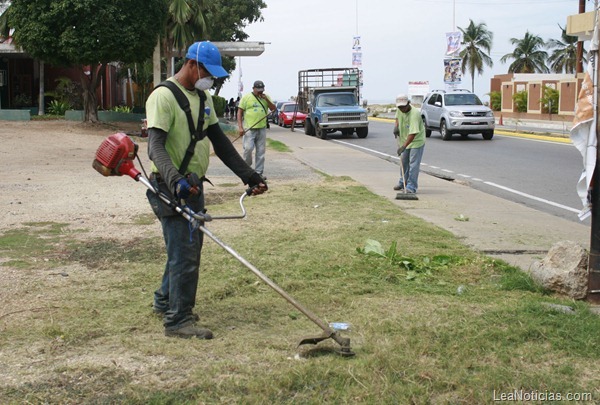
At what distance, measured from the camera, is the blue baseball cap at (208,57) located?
15.9ft

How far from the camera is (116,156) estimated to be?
4.85m

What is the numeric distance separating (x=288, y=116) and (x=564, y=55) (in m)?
46.2

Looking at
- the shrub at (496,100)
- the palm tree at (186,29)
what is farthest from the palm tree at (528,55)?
the palm tree at (186,29)

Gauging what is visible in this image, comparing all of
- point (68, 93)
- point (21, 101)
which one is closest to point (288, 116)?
point (68, 93)

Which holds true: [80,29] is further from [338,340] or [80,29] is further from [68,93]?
[338,340]

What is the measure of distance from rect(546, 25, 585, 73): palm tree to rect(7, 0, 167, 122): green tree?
197 feet

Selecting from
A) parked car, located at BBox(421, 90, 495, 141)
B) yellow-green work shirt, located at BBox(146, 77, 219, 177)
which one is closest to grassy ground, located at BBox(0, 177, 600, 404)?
yellow-green work shirt, located at BBox(146, 77, 219, 177)

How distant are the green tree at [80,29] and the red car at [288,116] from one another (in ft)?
55.9

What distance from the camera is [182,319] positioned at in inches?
195

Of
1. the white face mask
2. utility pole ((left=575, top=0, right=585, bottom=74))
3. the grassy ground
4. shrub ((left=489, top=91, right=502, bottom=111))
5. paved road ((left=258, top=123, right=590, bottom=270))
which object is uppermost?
utility pole ((left=575, top=0, right=585, bottom=74))

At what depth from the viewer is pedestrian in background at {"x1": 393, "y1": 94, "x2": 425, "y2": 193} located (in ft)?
40.1

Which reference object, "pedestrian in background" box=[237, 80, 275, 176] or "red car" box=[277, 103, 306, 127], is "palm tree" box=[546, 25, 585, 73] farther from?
"pedestrian in background" box=[237, 80, 275, 176]

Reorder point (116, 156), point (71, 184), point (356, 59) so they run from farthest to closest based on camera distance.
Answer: point (356, 59) → point (71, 184) → point (116, 156)

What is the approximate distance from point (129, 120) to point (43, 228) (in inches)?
1032
